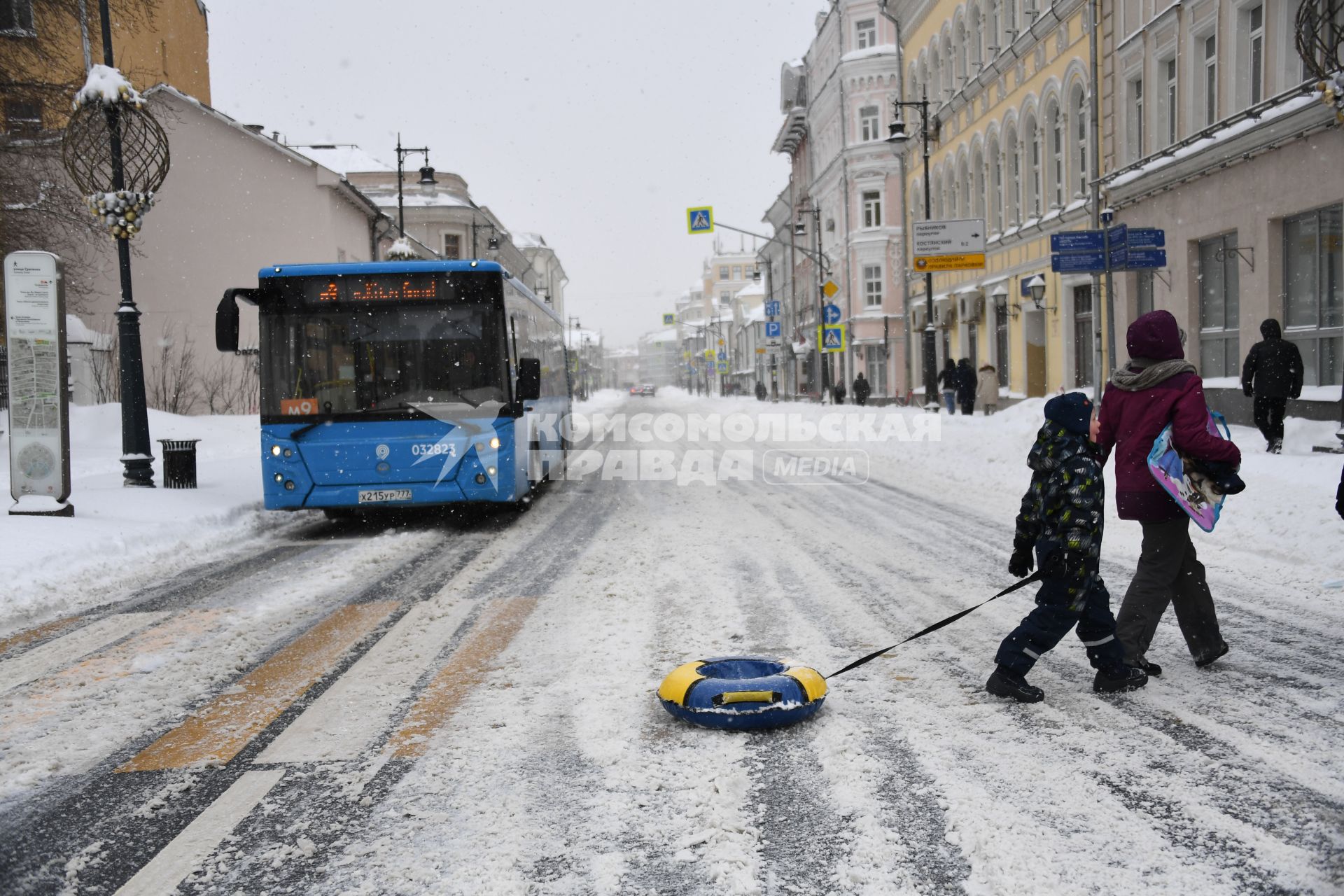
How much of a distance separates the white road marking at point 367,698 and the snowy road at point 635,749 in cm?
2

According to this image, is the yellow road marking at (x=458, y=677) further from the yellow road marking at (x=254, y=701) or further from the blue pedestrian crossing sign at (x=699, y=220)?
the blue pedestrian crossing sign at (x=699, y=220)

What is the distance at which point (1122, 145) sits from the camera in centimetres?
2288

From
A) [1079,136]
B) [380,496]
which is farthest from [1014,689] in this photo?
[1079,136]

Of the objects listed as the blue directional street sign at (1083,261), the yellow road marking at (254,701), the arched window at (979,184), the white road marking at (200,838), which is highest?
the arched window at (979,184)

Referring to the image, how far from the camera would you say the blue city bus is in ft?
34.8

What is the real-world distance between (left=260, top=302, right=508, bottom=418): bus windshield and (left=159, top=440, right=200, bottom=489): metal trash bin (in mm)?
3260

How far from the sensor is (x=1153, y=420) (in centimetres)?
485

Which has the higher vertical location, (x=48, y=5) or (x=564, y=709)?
(x=48, y=5)

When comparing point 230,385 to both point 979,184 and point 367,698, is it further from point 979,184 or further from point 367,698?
point 367,698

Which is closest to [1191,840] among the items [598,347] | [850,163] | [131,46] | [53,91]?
[53,91]

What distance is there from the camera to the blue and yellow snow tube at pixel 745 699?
13.9 ft

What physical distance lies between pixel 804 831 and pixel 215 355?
111 ft

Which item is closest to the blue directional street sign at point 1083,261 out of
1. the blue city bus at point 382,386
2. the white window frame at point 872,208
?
the blue city bus at point 382,386

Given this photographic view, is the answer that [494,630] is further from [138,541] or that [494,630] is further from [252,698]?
[138,541]
